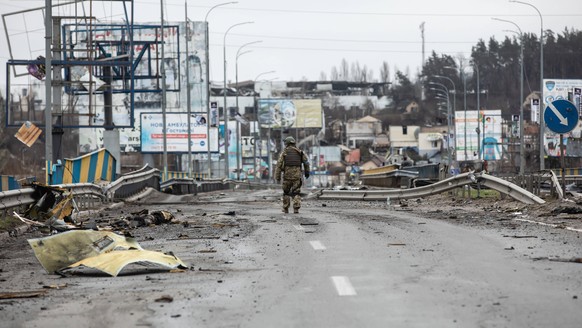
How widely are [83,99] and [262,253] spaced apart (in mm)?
69192

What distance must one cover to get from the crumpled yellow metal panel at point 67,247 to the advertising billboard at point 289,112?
10494cm

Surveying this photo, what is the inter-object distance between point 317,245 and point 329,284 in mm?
4266

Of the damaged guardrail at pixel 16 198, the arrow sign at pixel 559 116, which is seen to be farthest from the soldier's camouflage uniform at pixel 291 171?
the damaged guardrail at pixel 16 198

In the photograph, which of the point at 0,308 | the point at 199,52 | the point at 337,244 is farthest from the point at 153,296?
the point at 199,52

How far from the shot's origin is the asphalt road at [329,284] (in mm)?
7207

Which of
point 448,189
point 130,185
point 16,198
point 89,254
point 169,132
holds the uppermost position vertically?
point 169,132

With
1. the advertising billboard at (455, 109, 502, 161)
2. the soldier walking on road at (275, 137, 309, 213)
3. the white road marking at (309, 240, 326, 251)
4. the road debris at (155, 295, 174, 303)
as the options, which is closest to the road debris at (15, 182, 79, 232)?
the soldier walking on road at (275, 137, 309, 213)

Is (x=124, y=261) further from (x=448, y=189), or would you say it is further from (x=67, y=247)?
(x=448, y=189)

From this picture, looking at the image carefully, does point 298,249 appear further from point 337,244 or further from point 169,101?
point 169,101

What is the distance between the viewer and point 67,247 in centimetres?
1126

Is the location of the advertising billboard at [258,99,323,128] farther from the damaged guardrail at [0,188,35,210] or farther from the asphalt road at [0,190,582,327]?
the asphalt road at [0,190,582,327]

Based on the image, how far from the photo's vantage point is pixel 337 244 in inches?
524

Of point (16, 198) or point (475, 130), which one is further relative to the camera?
point (475, 130)

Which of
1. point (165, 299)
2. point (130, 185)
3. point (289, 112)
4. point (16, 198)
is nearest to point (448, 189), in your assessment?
point (130, 185)
